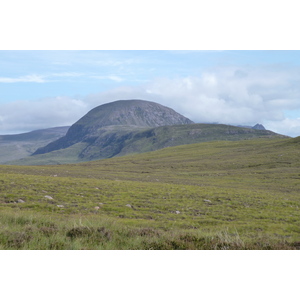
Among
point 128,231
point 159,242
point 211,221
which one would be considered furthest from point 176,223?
point 159,242

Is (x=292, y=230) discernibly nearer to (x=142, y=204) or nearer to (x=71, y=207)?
(x=142, y=204)

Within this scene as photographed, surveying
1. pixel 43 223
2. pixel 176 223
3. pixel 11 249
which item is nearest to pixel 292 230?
→ pixel 176 223

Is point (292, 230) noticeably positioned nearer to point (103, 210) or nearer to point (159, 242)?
point (159, 242)

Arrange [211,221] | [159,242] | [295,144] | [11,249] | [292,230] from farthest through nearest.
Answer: [295,144]
[211,221]
[292,230]
[159,242]
[11,249]

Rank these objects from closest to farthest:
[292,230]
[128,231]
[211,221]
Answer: [128,231]
[292,230]
[211,221]

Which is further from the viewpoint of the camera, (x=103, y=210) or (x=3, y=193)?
(x=3, y=193)

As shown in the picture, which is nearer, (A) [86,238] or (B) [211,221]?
(A) [86,238]

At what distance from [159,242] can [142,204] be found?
40.3ft

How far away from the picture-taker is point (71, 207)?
788 inches

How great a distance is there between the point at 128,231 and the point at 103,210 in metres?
7.87

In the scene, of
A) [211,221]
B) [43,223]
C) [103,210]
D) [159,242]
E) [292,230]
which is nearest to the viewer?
Result: [159,242]

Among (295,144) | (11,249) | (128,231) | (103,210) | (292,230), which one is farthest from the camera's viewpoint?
(295,144)

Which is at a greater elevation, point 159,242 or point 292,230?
point 159,242

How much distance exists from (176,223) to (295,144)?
379 feet
